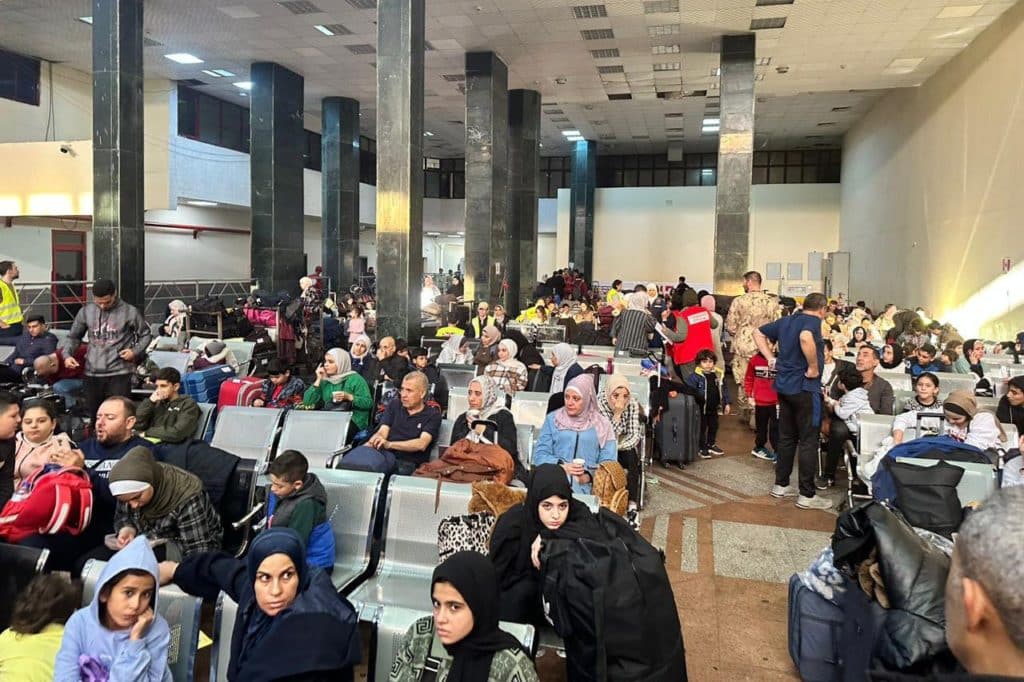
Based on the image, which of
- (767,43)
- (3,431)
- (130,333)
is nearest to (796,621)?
(3,431)

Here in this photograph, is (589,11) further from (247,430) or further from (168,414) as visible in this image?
(168,414)

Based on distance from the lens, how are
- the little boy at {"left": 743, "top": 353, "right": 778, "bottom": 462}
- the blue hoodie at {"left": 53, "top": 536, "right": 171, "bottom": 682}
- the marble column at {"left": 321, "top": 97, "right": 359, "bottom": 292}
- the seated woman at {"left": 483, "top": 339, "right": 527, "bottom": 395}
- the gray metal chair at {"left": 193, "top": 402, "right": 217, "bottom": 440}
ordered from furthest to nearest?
the marble column at {"left": 321, "top": 97, "right": 359, "bottom": 292}, the little boy at {"left": 743, "top": 353, "right": 778, "bottom": 462}, the seated woman at {"left": 483, "top": 339, "right": 527, "bottom": 395}, the gray metal chair at {"left": 193, "top": 402, "right": 217, "bottom": 440}, the blue hoodie at {"left": 53, "top": 536, "right": 171, "bottom": 682}

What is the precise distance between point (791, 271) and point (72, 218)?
25039 millimetres

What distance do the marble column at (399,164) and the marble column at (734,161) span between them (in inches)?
275

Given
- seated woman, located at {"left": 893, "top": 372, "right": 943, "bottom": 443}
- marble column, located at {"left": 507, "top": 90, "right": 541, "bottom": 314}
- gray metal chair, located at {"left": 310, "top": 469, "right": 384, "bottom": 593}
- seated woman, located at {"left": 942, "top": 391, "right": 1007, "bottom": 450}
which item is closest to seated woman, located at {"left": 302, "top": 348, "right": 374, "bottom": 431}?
gray metal chair, located at {"left": 310, "top": 469, "right": 384, "bottom": 593}

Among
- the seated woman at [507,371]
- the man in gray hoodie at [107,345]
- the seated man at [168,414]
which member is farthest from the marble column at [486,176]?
the seated man at [168,414]

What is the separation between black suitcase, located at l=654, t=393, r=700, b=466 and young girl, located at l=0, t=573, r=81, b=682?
5.88 m

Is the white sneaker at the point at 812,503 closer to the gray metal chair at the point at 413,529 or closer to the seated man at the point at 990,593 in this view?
the gray metal chair at the point at 413,529

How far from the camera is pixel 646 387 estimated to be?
6785 millimetres

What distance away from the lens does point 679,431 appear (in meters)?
7.62

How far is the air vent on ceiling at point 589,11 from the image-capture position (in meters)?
13.9

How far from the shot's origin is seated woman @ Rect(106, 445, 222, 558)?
354cm

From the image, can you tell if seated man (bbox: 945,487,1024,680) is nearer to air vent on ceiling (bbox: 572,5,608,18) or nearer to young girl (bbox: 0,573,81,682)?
young girl (bbox: 0,573,81,682)

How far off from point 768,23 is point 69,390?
13.9 meters
